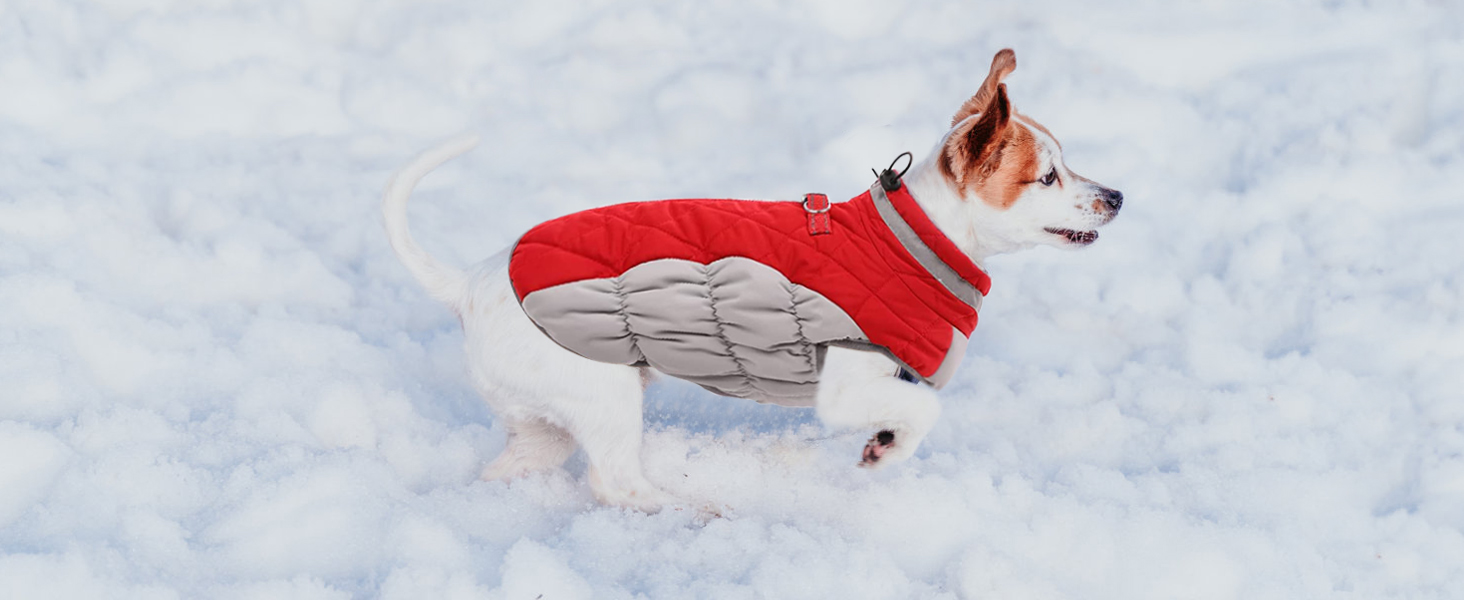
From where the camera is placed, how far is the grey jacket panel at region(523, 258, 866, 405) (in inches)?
90.9

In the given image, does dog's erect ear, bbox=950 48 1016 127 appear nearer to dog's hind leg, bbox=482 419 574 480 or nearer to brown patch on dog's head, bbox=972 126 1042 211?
brown patch on dog's head, bbox=972 126 1042 211

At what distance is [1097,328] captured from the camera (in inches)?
143

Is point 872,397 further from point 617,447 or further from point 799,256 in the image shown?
point 617,447

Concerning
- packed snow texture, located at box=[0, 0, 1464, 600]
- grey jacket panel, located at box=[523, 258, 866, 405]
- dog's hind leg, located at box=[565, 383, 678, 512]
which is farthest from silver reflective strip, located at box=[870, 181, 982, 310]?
dog's hind leg, located at box=[565, 383, 678, 512]

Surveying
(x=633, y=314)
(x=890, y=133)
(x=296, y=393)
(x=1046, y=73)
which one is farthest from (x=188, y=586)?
(x=1046, y=73)

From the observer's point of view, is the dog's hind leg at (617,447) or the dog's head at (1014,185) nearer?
the dog's head at (1014,185)

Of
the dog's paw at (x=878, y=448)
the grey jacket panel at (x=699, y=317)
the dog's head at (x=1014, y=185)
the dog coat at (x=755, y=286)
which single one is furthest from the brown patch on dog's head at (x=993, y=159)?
the dog's paw at (x=878, y=448)

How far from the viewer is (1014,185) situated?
2.38 metres

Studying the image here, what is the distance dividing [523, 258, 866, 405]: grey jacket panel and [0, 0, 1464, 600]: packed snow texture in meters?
Result: 0.43

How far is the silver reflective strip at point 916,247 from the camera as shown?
2348 mm

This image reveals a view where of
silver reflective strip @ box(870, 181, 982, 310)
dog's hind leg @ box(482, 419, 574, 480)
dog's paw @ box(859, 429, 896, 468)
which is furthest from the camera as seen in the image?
dog's hind leg @ box(482, 419, 574, 480)

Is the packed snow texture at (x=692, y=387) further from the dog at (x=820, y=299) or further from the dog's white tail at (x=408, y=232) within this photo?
the dog's white tail at (x=408, y=232)

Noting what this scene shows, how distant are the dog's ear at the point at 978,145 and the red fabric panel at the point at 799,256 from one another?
0.13m

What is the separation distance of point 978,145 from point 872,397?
624mm
